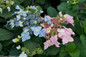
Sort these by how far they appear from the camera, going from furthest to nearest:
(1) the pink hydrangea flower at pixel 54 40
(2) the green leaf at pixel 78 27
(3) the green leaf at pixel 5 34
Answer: (2) the green leaf at pixel 78 27, (3) the green leaf at pixel 5 34, (1) the pink hydrangea flower at pixel 54 40

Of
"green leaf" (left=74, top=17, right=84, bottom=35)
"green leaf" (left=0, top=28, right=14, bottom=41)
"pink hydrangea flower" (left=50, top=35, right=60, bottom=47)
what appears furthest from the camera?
"green leaf" (left=74, top=17, right=84, bottom=35)

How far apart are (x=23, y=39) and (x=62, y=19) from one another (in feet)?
1.34

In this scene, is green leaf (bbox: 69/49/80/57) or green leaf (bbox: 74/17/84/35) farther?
green leaf (bbox: 74/17/84/35)

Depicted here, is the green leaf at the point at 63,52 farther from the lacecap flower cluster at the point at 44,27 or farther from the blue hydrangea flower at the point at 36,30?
the blue hydrangea flower at the point at 36,30

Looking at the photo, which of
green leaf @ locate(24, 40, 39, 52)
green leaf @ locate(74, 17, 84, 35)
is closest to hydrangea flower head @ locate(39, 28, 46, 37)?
green leaf @ locate(24, 40, 39, 52)

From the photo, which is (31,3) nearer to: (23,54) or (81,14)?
(81,14)

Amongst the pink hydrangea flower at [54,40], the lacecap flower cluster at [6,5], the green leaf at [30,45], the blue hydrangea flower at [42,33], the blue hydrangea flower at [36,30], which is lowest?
the green leaf at [30,45]

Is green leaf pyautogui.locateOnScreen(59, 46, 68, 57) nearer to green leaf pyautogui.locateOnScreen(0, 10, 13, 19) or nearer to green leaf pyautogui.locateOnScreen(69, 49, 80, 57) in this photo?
green leaf pyautogui.locateOnScreen(69, 49, 80, 57)

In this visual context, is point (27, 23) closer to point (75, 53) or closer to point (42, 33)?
point (42, 33)

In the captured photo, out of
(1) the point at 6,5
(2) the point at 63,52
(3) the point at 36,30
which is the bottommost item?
(2) the point at 63,52

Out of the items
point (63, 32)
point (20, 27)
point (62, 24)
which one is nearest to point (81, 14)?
point (62, 24)

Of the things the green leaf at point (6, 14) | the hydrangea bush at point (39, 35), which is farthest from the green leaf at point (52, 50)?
the green leaf at point (6, 14)

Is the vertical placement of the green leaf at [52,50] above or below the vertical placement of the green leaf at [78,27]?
below

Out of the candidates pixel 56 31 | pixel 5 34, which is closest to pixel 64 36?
pixel 56 31
